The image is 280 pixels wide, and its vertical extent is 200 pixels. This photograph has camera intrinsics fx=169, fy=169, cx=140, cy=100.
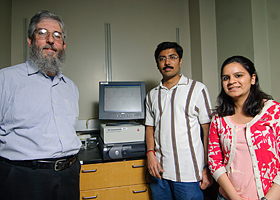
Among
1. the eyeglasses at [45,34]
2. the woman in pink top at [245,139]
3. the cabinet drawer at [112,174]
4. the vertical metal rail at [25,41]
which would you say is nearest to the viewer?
the woman in pink top at [245,139]

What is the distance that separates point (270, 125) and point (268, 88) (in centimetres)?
79

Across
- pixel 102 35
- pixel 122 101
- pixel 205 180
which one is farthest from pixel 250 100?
pixel 102 35

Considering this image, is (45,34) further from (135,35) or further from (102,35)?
(135,35)

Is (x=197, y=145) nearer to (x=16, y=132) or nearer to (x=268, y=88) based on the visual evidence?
(x=268, y=88)

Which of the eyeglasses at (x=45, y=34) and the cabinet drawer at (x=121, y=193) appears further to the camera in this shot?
the cabinet drawer at (x=121, y=193)

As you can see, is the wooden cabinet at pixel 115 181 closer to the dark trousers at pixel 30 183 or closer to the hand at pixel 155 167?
the hand at pixel 155 167

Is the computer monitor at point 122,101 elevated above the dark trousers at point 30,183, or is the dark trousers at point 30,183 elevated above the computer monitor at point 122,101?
the computer monitor at point 122,101

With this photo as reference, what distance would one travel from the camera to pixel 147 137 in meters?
1.42

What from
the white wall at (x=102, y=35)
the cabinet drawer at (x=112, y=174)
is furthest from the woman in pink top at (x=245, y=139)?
the white wall at (x=102, y=35)

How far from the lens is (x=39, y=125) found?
A: 3.13 feet

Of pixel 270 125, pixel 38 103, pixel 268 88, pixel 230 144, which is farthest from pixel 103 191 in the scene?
pixel 268 88

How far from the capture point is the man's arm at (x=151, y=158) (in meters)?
1.23

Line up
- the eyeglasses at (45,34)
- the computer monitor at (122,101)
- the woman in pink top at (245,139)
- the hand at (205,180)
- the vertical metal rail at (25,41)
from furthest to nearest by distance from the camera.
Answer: the vertical metal rail at (25,41), the computer monitor at (122,101), the hand at (205,180), the eyeglasses at (45,34), the woman in pink top at (245,139)

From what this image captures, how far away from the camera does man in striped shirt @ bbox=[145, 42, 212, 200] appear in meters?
1.17
